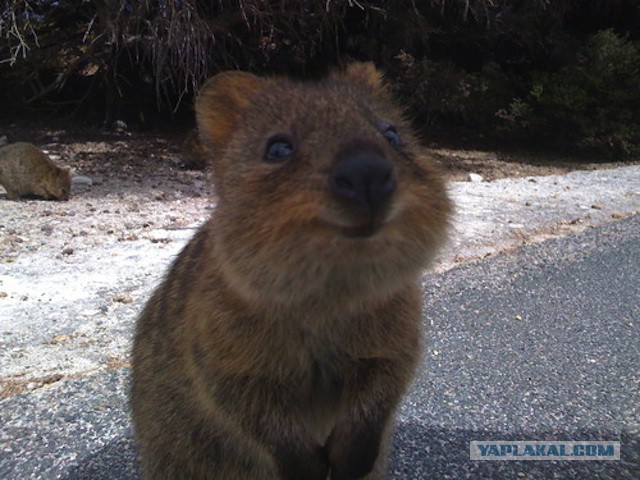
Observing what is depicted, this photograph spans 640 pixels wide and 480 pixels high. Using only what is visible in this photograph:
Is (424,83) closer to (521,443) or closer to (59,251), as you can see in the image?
(59,251)

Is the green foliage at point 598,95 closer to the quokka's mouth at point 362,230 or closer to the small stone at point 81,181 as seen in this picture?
the small stone at point 81,181

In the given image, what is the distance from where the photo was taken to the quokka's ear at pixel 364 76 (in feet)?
7.67

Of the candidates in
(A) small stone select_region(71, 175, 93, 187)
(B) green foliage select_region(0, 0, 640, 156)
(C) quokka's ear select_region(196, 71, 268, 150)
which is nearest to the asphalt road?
(C) quokka's ear select_region(196, 71, 268, 150)

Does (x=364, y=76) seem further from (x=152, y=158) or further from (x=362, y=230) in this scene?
(x=152, y=158)

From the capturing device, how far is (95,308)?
384 centimetres

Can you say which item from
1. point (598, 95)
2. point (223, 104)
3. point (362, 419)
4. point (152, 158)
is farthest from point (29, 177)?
point (598, 95)

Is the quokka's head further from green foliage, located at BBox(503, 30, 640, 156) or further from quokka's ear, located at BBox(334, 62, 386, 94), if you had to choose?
green foliage, located at BBox(503, 30, 640, 156)

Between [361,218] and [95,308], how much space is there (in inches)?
117

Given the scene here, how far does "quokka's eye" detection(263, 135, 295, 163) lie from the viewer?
1.68 meters

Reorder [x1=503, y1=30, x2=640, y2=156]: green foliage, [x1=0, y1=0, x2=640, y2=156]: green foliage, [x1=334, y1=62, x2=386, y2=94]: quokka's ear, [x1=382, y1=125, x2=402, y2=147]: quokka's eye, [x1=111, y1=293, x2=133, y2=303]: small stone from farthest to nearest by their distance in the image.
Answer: [x1=503, y1=30, x2=640, y2=156]: green foliage → [x1=0, y1=0, x2=640, y2=156]: green foliage → [x1=111, y1=293, x2=133, y2=303]: small stone → [x1=334, y1=62, x2=386, y2=94]: quokka's ear → [x1=382, y1=125, x2=402, y2=147]: quokka's eye

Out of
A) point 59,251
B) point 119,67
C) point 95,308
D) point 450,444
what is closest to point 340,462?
point 450,444

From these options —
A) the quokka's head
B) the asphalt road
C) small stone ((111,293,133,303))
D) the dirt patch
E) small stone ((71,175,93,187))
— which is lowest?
the dirt patch

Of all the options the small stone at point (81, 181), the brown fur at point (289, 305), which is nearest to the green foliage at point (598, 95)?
the small stone at point (81, 181)

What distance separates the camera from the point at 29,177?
259 inches
